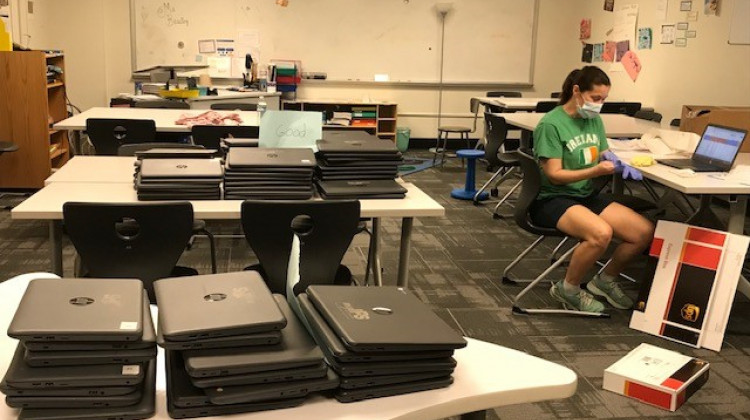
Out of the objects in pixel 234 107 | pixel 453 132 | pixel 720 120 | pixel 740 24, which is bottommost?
pixel 453 132

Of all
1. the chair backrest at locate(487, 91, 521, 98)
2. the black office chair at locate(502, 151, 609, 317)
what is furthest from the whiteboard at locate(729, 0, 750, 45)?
the black office chair at locate(502, 151, 609, 317)

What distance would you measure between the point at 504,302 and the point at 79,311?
3.03 m

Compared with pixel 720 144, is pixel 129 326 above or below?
below

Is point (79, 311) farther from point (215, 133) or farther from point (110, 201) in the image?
point (215, 133)

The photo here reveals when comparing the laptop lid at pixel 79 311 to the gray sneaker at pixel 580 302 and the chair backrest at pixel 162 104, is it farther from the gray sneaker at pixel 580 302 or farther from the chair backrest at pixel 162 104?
the chair backrest at pixel 162 104

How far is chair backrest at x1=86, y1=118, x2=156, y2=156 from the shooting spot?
4762 mm

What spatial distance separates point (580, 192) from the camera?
13.1 ft

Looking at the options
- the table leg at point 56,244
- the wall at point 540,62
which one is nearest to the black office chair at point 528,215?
the table leg at point 56,244

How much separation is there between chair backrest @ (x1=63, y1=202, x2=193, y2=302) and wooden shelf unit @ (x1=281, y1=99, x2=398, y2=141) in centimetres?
594

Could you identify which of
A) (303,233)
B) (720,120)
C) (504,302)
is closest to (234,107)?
(504,302)

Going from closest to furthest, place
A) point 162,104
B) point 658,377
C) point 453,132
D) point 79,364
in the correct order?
point 79,364
point 658,377
point 162,104
point 453,132

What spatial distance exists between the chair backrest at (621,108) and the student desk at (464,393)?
5.77m

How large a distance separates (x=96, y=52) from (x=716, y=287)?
7080 mm

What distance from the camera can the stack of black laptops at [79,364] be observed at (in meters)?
1.28
